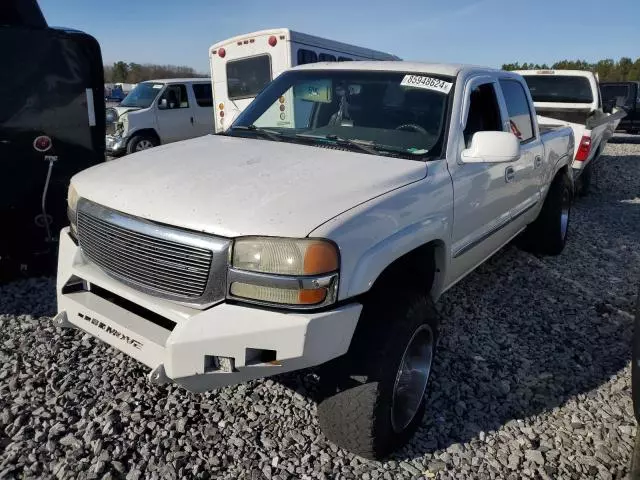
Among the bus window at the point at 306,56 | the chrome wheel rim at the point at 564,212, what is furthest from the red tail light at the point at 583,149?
the bus window at the point at 306,56

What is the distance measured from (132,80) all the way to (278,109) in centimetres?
5659

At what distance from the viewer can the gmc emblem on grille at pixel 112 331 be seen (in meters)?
2.14

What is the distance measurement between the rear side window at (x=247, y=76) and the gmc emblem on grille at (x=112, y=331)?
751cm

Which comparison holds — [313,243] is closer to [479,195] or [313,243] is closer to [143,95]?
[479,195]

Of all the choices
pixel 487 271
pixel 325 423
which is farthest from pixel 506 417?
pixel 487 271

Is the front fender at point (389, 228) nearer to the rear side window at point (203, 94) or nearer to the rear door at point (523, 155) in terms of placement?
the rear door at point (523, 155)

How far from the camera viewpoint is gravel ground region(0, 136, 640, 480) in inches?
92.8

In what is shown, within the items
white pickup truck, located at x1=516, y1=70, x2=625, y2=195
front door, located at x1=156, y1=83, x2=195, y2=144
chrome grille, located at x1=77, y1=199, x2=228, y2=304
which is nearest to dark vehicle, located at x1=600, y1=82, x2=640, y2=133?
white pickup truck, located at x1=516, y1=70, x2=625, y2=195

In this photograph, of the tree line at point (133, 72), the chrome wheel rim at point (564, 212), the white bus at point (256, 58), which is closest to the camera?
the chrome wheel rim at point (564, 212)

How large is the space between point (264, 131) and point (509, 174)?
68.1 inches

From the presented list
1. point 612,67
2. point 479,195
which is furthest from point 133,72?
point 479,195

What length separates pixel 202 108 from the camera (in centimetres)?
1260

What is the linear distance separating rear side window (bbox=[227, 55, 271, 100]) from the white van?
98.6 inches

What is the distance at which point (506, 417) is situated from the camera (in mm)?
2779
